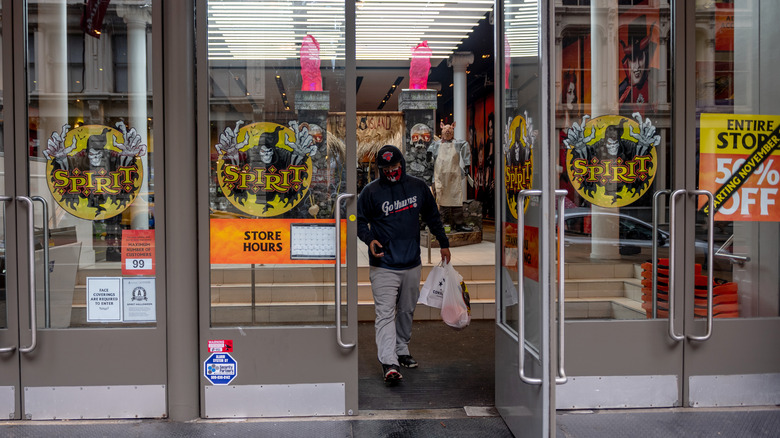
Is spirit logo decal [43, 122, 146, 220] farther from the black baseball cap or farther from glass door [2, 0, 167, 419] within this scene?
the black baseball cap

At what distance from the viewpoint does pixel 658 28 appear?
353 centimetres

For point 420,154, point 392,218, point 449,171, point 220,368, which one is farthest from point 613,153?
point 420,154

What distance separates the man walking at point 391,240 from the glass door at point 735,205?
5.75ft

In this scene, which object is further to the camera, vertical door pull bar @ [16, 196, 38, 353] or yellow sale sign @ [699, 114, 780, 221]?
yellow sale sign @ [699, 114, 780, 221]

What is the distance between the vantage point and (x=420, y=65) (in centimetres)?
1027

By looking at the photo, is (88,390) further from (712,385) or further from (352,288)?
(712,385)

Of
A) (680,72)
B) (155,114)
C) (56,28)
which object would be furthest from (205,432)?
(680,72)

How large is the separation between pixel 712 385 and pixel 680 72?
193 cm

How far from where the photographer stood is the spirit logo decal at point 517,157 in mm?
2912

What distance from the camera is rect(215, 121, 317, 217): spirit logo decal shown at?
10.8 feet

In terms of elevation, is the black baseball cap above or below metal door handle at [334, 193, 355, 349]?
above

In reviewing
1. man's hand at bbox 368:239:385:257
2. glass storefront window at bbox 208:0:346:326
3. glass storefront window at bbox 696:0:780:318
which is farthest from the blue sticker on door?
glass storefront window at bbox 696:0:780:318

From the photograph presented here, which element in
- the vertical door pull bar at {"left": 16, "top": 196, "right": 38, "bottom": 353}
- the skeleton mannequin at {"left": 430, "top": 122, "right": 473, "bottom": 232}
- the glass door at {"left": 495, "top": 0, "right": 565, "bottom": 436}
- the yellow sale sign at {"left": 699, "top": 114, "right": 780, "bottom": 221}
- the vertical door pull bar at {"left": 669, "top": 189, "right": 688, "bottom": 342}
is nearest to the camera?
the glass door at {"left": 495, "top": 0, "right": 565, "bottom": 436}

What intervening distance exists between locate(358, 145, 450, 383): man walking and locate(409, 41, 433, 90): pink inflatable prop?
19.7 feet
